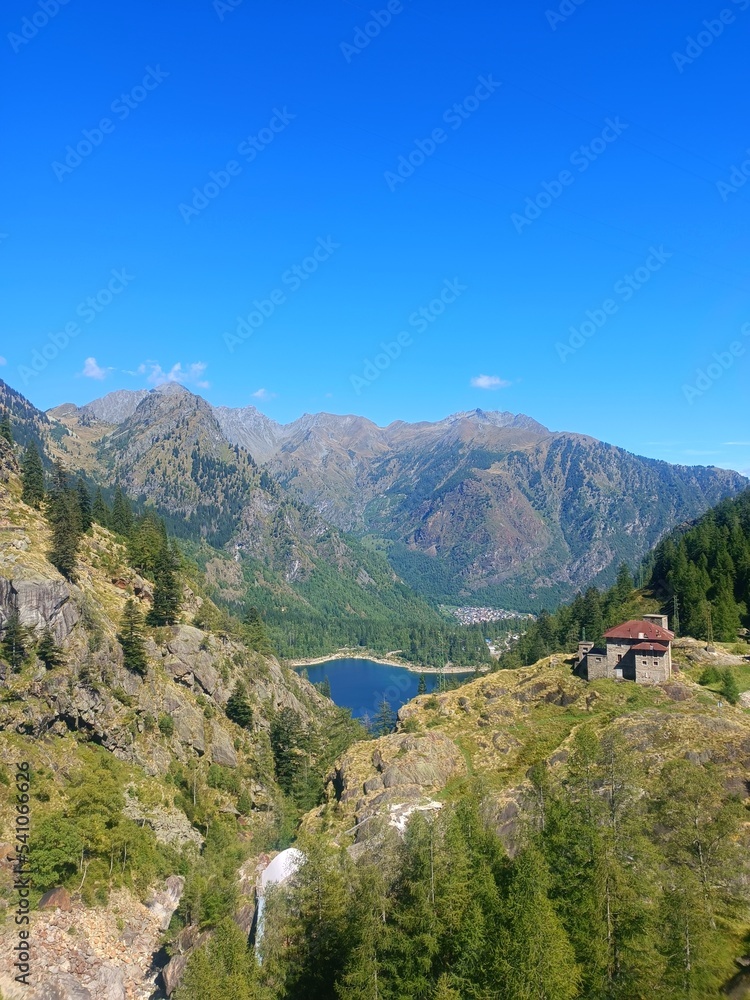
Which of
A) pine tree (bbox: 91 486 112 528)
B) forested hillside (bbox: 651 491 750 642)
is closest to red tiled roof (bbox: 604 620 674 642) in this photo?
forested hillside (bbox: 651 491 750 642)

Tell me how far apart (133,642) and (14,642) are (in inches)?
625

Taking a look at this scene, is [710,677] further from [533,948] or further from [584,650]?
[533,948]

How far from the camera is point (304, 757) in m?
92.9

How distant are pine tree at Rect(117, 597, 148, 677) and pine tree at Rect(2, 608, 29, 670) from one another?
14.1 metres

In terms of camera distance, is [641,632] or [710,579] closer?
[641,632]

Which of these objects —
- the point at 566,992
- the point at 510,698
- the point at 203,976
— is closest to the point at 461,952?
the point at 566,992

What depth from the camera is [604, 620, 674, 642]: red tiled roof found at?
7181 cm

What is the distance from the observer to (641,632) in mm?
72312

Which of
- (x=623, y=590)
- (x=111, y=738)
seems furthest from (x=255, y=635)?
(x=623, y=590)

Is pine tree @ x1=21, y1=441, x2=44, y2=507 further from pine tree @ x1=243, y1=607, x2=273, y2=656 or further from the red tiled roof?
the red tiled roof

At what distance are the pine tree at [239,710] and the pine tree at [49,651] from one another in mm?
29078

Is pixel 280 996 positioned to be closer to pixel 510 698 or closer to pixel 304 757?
pixel 510 698

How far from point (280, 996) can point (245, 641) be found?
8853 centimetres

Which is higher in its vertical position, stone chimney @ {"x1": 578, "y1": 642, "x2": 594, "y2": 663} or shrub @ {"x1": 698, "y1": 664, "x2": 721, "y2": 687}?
stone chimney @ {"x1": 578, "y1": 642, "x2": 594, "y2": 663}
